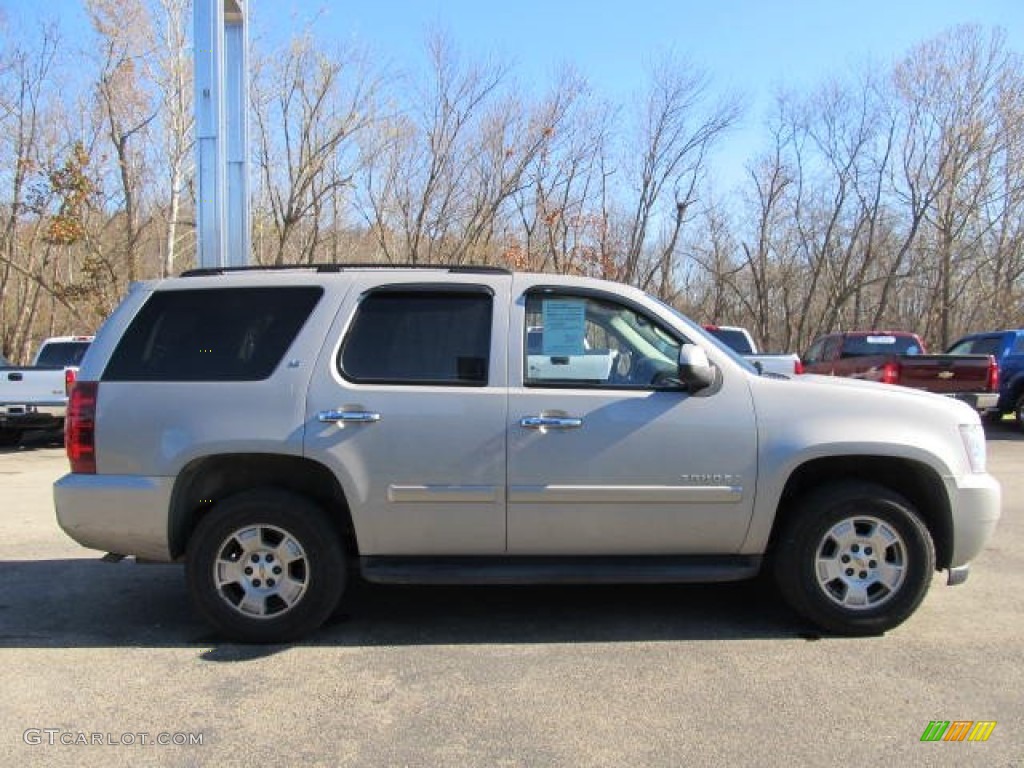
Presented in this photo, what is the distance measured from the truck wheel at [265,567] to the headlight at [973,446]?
11.2 ft

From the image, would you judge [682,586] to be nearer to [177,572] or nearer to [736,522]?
[736,522]

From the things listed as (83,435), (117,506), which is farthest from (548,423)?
(83,435)

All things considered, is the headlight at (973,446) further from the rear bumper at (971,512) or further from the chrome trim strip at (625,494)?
the chrome trim strip at (625,494)

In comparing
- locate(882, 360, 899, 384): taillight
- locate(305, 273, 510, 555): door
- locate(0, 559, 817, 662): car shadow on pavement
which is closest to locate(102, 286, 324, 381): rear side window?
locate(305, 273, 510, 555): door

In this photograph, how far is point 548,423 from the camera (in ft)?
13.9

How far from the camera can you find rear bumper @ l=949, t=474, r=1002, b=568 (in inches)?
172

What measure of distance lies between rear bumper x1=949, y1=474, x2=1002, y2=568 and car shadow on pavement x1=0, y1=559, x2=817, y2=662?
3.10 feet

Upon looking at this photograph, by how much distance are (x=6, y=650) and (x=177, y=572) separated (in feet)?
4.99

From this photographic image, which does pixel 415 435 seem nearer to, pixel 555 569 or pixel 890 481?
pixel 555 569

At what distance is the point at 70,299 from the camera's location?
1005 inches

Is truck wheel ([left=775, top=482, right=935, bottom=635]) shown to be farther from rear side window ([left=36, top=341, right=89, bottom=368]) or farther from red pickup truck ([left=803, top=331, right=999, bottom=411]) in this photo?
rear side window ([left=36, top=341, right=89, bottom=368])

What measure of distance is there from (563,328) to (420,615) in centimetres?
190

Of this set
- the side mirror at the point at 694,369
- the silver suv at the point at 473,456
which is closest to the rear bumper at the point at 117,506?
the silver suv at the point at 473,456

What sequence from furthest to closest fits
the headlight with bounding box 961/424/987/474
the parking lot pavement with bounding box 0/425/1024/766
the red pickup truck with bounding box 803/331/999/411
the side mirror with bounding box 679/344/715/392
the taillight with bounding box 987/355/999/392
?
the taillight with bounding box 987/355/999/392 → the red pickup truck with bounding box 803/331/999/411 → the headlight with bounding box 961/424/987/474 → the side mirror with bounding box 679/344/715/392 → the parking lot pavement with bounding box 0/425/1024/766
